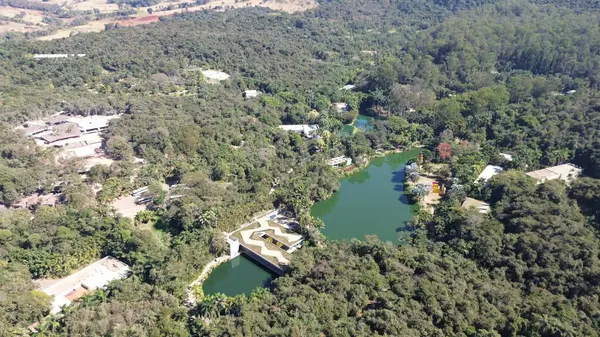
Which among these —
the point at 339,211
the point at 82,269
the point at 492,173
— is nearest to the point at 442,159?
the point at 492,173

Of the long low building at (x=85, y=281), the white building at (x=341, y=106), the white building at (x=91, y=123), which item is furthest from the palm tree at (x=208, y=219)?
the white building at (x=341, y=106)

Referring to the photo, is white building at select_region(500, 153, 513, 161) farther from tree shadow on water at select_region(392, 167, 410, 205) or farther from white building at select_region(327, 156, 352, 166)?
white building at select_region(327, 156, 352, 166)

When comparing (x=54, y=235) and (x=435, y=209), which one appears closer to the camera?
(x=54, y=235)

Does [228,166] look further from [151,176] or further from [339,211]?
[339,211]

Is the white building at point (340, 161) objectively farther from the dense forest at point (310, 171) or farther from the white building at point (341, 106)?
the white building at point (341, 106)

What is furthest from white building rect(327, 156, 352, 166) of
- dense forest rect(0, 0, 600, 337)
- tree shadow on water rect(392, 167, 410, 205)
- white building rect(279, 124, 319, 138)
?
white building rect(279, 124, 319, 138)

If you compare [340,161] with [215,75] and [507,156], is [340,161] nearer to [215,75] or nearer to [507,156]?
[507,156]

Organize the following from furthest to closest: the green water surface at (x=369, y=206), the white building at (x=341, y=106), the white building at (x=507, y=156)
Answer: the white building at (x=341, y=106) → the white building at (x=507, y=156) → the green water surface at (x=369, y=206)
